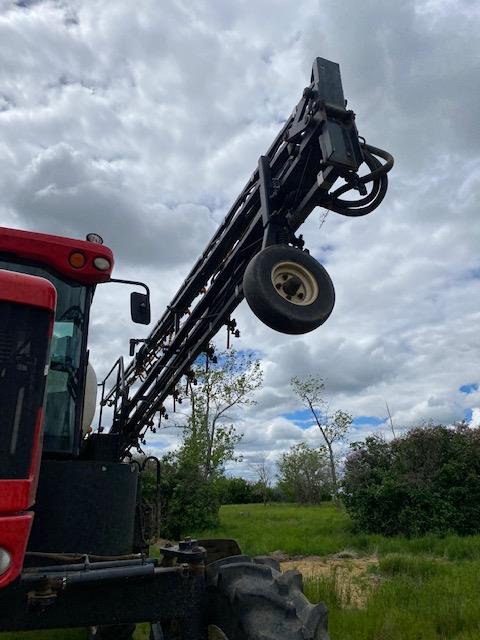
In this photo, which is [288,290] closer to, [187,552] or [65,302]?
[65,302]

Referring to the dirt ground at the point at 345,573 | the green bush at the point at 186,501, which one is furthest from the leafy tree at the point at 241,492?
the dirt ground at the point at 345,573

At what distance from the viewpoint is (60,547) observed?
3.23 m

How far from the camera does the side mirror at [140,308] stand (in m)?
4.85

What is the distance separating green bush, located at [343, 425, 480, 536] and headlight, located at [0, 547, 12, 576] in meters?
13.2

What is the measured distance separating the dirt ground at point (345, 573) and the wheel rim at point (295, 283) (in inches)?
187

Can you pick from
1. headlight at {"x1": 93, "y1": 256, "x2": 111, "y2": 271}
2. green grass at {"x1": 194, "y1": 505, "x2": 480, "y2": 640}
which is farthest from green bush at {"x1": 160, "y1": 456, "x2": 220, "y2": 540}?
headlight at {"x1": 93, "y1": 256, "x2": 111, "y2": 271}

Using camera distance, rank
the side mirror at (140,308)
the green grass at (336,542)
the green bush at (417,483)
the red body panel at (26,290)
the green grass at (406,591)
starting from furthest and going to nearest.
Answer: the green bush at (417,483)
the green grass at (336,542)
the green grass at (406,591)
the side mirror at (140,308)
the red body panel at (26,290)

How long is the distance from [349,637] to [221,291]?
3850 millimetres

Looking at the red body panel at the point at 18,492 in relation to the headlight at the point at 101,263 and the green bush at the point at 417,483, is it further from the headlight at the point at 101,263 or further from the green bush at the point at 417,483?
the green bush at the point at 417,483

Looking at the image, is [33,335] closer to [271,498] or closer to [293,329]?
[293,329]

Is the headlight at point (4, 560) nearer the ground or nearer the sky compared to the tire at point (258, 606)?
nearer the sky

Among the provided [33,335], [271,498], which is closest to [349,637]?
[33,335]

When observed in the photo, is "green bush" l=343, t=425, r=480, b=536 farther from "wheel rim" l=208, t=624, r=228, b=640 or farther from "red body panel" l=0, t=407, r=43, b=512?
"red body panel" l=0, t=407, r=43, b=512

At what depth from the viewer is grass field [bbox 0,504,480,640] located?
5770 mm
